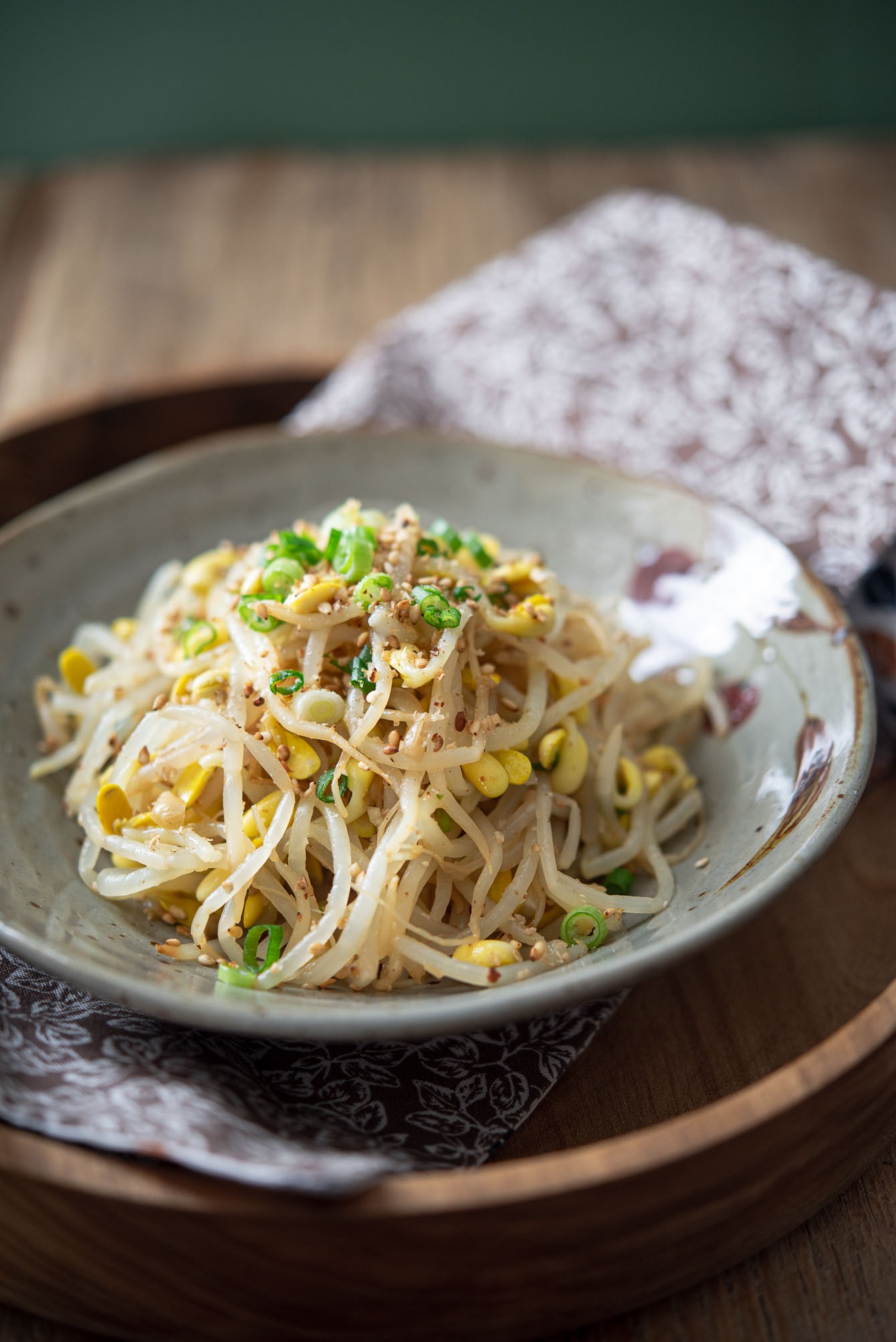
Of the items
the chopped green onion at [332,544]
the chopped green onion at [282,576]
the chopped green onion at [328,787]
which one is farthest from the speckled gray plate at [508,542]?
the chopped green onion at [332,544]

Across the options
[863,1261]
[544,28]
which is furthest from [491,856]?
[544,28]

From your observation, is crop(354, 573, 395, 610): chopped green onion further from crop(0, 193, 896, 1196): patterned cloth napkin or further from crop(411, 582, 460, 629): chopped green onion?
crop(0, 193, 896, 1196): patterned cloth napkin

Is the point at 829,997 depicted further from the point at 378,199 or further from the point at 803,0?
the point at 803,0

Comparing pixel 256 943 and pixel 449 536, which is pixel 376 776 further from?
pixel 449 536

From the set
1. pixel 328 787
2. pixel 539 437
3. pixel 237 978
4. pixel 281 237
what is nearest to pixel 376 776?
pixel 328 787

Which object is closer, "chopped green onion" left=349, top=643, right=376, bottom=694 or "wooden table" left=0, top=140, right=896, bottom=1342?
"chopped green onion" left=349, top=643, right=376, bottom=694

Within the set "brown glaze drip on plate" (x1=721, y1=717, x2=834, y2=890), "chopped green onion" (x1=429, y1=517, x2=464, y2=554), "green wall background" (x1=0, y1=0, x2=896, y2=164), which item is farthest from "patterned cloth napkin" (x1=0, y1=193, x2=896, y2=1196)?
"green wall background" (x1=0, y1=0, x2=896, y2=164)
